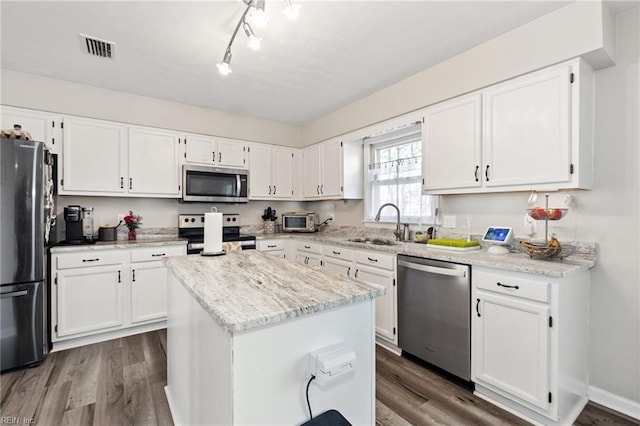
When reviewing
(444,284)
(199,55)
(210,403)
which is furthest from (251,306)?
(199,55)

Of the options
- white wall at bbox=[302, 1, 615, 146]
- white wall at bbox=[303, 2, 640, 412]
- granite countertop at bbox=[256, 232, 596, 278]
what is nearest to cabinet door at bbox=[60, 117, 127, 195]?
white wall at bbox=[302, 1, 615, 146]

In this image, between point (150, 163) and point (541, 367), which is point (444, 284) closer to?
point (541, 367)

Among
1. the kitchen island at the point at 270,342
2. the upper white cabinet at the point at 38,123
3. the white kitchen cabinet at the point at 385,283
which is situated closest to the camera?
the kitchen island at the point at 270,342

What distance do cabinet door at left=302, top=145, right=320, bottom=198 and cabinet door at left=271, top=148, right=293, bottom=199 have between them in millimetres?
213

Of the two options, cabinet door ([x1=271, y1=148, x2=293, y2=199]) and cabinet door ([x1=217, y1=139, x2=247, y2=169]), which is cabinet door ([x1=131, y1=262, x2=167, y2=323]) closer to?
cabinet door ([x1=217, y1=139, x2=247, y2=169])

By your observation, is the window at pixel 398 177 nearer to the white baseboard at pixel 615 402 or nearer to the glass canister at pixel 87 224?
the white baseboard at pixel 615 402

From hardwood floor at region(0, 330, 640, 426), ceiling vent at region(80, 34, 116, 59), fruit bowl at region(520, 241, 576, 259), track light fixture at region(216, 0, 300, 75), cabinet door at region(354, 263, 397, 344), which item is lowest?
hardwood floor at region(0, 330, 640, 426)

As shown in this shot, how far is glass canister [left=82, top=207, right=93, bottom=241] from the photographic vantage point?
3108 millimetres

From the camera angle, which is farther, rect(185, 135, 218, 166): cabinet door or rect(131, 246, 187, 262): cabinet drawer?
rect(185, 135, 218, 166): cabinet door

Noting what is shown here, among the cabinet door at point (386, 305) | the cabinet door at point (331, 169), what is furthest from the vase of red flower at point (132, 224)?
the cabinet door at point (386, 305)

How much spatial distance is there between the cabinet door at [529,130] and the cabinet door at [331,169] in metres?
1.83

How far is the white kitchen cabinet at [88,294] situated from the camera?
8.75ft

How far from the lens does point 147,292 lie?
306 cm

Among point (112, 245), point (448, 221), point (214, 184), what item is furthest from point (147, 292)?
point (448, 221)
